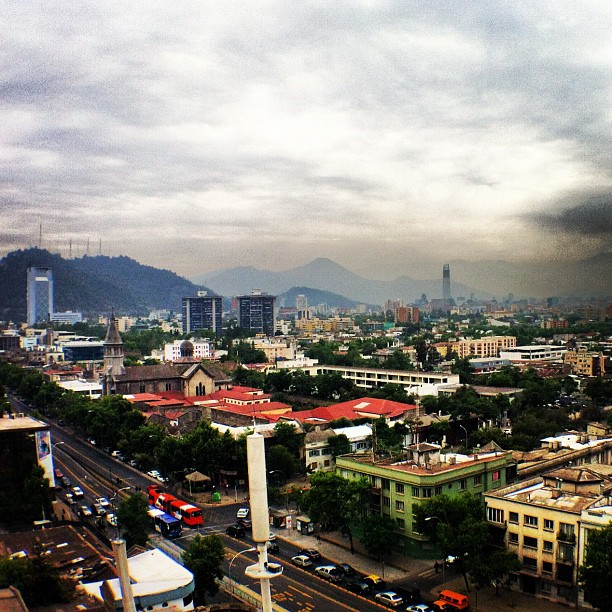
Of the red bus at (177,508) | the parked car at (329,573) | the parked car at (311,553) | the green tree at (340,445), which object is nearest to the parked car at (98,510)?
the red bus at (177,508)

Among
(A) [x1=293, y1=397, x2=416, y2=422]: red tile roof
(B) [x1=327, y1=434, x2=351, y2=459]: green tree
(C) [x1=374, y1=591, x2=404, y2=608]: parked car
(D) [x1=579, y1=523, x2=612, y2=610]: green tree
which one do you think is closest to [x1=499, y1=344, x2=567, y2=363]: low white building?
(A) [x1=293, y1=397, x2=416, y2=422]: red tile roof

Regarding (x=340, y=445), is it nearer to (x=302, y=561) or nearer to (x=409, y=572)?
(x=302, y=561)

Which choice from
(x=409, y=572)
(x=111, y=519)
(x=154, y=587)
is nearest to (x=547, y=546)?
(x=409, y=572)

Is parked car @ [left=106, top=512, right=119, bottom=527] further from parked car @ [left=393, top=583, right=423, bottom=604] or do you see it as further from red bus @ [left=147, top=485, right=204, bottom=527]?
parked car @ [left=393, top=583, right=423, bottom=604]

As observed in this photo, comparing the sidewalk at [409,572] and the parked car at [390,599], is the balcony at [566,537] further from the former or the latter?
the parked car at [390,599]

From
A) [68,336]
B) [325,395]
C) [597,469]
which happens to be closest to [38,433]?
[597,469]

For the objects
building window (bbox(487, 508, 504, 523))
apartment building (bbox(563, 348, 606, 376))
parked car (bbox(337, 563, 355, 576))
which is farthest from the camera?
apartment building (bbox(563, 348, 606, 376))

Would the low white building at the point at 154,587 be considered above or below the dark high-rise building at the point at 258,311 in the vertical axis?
below
